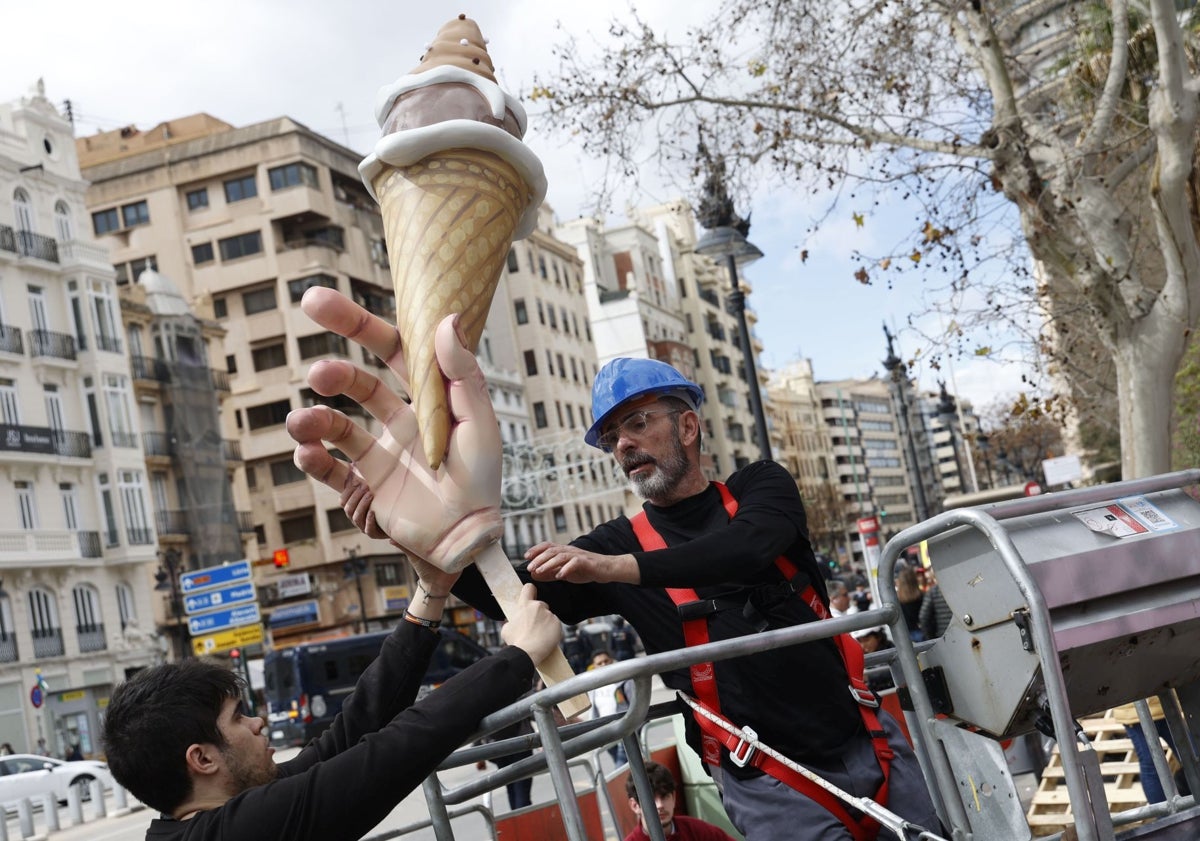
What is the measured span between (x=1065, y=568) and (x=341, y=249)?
194ft

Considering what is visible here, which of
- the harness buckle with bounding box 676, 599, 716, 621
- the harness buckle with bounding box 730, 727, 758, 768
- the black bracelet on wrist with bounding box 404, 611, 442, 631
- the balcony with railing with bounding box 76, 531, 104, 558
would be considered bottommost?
the harness buckle with bounding box 730, 727, 758, 768

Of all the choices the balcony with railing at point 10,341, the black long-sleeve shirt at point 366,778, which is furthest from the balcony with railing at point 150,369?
the black long-sleeve shirt at point 366,778

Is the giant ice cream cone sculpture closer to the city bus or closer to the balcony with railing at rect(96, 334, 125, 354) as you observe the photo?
the city bus

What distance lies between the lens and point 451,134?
12.2 feet

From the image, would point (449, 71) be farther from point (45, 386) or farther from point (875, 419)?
point (875, 419)

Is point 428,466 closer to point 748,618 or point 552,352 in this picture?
point 748,618

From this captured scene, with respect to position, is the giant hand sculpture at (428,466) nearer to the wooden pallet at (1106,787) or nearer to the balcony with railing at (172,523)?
the wooden pallet at (1106,787)

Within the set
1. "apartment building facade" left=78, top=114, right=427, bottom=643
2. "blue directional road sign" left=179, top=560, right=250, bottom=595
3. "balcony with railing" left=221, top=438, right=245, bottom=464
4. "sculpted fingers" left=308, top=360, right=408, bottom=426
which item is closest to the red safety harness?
"sculpted fingers" left=308, top=360, right=408, bottom=426

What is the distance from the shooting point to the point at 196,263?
60.0m

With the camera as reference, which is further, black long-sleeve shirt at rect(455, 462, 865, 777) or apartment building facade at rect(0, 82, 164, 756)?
apartment building facade at rect(0, 82, 164, 756)

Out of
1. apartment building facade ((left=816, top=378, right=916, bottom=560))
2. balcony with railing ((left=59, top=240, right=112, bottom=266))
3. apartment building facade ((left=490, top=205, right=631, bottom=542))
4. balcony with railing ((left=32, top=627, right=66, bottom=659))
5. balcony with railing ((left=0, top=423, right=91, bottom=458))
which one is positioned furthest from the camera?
apartment building facade ((left=816, top=378, right=916, bottom=560))

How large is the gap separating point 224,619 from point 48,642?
12.1m

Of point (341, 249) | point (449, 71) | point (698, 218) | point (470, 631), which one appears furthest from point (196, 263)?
point (449, 71)

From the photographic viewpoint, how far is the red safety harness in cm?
342
